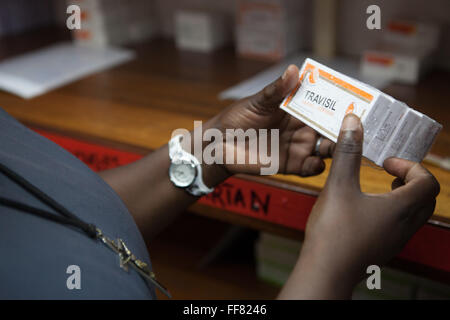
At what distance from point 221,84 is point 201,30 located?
1.09 feet

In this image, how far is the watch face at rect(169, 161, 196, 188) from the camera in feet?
2.69

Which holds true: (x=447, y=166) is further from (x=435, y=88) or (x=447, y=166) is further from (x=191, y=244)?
(x=191, y=244)

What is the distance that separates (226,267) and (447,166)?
744 mm

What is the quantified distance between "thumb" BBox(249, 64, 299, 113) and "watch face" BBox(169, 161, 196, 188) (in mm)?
145

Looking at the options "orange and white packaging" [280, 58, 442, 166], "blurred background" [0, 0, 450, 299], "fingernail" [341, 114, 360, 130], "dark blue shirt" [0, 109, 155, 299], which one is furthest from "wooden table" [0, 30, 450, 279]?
"dark blue shirt" [0, 109, 155, 299]

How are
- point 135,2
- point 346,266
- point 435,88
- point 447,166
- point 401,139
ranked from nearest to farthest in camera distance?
point 346,266 < point 401,139 < point 447,166 < point 435,88 < point 135,2

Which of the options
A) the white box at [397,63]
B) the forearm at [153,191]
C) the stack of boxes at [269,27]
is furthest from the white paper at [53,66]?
the white box at [397,63]

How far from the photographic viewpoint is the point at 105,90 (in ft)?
4.49

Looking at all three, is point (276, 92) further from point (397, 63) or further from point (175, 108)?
point (397, 63)

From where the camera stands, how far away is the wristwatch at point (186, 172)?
82cm

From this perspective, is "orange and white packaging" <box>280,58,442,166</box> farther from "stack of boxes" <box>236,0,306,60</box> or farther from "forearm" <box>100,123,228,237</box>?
"stack of boxes" <box>236,0,306,60</box>

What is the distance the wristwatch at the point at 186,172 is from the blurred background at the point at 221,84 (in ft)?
0.47

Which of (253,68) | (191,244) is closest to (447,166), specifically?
(253,68)

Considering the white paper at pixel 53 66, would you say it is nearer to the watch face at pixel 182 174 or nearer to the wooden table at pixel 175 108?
the wooden table at pixel 175 108
